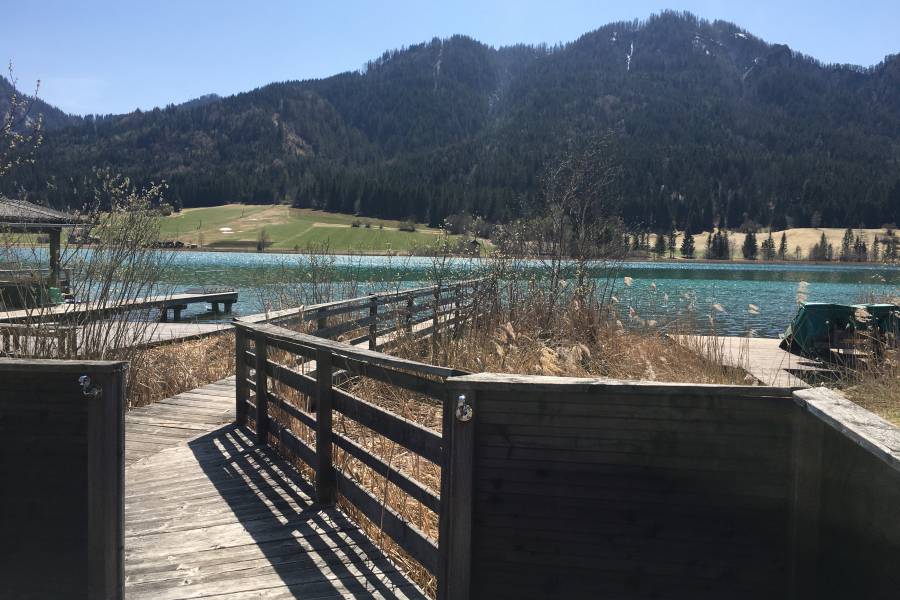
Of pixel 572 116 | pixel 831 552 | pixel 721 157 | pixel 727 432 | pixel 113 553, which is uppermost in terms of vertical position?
pixel 572 116

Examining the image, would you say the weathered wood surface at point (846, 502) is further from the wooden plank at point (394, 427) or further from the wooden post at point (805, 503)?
the wooden plank at point (394, 427)

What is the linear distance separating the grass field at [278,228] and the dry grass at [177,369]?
59922mm

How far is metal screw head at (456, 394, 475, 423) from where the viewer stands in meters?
2.22

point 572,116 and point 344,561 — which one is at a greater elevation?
point 572,116

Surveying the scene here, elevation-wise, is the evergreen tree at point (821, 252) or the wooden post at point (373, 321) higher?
the evergreen tree at point (821, 252)

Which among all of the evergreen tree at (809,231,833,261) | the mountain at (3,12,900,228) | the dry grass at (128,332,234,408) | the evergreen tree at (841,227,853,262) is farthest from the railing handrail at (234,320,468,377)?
the evergreen tree at (809,231,833,261)

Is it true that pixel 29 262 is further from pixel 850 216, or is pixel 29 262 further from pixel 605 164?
pixel 850 216

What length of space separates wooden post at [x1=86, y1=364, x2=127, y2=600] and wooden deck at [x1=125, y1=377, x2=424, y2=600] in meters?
0.51

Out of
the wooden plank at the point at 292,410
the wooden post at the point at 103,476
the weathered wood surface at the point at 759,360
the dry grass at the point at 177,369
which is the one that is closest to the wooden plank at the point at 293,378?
the wooden plank at the point at 292,410

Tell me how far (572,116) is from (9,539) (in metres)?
196

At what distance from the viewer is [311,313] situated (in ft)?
24.3

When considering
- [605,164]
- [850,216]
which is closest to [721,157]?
[850,216]

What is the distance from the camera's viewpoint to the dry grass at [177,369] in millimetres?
7203

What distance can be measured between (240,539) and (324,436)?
29.3 inches
